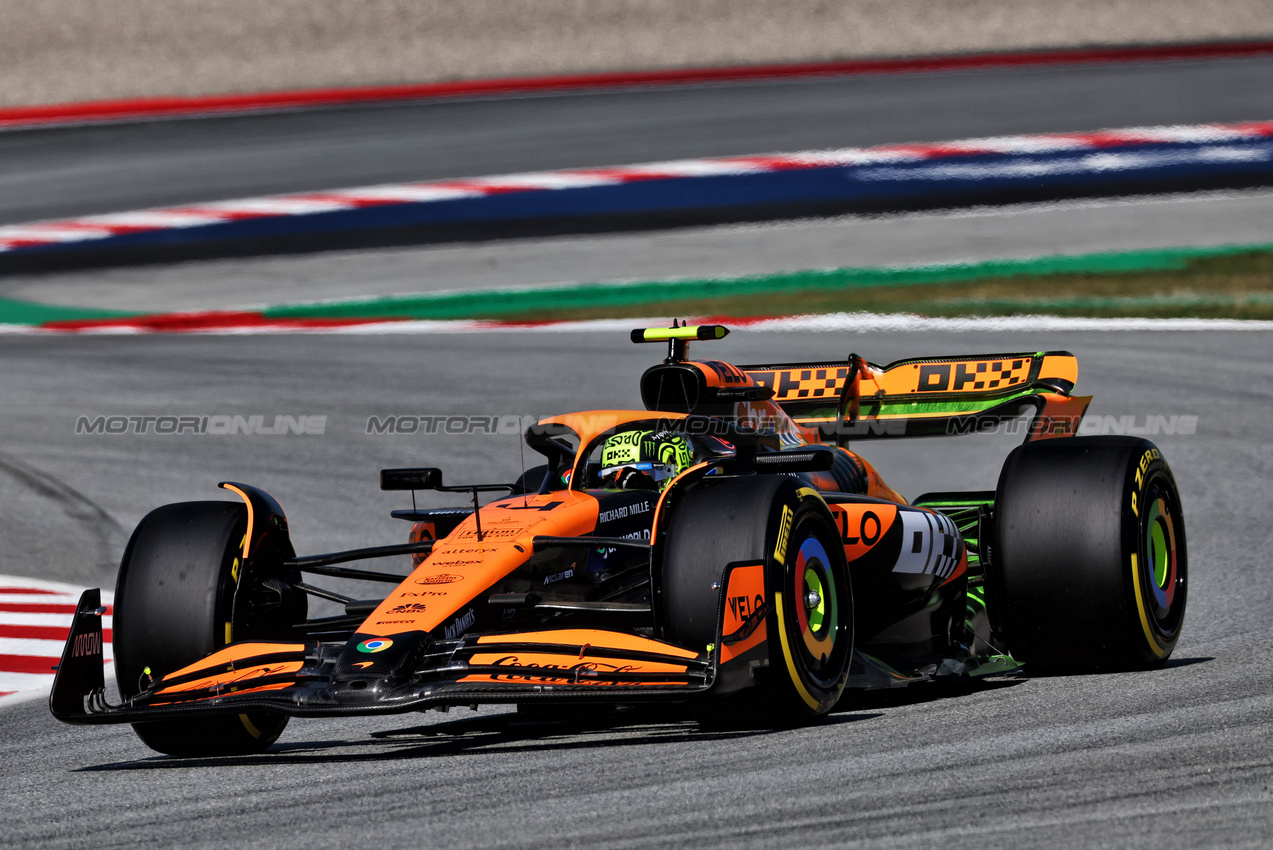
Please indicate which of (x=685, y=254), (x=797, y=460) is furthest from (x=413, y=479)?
(x=685, y=254)

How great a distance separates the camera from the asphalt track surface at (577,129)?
18484 mm

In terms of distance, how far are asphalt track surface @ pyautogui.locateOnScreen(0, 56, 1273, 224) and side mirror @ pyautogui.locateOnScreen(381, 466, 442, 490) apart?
12.0 metres

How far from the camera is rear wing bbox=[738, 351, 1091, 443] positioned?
26.4ft

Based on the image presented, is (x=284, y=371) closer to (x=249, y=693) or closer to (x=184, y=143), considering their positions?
(x=184, y=143)

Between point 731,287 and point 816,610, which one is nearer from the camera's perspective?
point 816,610

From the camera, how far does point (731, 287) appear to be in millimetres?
15578

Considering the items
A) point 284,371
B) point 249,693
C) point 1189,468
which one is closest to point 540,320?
point 284,371

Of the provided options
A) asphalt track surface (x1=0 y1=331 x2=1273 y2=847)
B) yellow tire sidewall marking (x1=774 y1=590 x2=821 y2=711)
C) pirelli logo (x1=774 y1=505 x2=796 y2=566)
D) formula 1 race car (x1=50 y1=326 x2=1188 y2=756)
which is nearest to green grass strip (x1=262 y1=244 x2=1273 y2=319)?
asphalt track surface (x1=0 y1=331 x2=1273 y2=847)

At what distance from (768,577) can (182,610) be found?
2032mm

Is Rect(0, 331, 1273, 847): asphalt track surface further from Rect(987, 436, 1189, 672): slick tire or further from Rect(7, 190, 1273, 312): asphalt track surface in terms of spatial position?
Rect(7, 190, 1273, 312): asphalt track surface

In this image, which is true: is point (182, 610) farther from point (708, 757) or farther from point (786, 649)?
point (786, 649)

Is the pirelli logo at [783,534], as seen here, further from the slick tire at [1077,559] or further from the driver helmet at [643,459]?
the slick tire at [1077,559]

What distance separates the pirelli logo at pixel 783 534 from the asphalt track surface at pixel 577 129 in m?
12.7

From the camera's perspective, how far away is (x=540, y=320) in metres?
15.3
